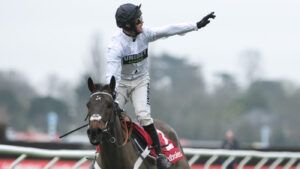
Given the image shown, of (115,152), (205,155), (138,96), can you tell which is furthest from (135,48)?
(205,155)

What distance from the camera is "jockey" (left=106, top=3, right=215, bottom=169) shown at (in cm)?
898

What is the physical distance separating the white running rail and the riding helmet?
239 cm

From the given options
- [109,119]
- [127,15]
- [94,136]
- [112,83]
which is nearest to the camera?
[94,136]

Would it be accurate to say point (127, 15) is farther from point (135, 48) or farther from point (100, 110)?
point (100, 110)

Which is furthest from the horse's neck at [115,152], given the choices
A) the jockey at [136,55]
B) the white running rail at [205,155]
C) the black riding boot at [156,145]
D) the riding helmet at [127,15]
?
the white running rail at [205,155]

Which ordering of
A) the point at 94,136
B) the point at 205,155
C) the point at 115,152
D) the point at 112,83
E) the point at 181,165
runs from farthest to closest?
1. the point at 205,155
2. the point at 181,165
3. the point at 115,152
4. the point at 112,83
5. the point at 94,136

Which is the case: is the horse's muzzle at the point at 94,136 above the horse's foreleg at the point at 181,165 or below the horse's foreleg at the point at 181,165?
above

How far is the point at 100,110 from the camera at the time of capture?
8.04m

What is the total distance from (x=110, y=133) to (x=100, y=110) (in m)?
0.49

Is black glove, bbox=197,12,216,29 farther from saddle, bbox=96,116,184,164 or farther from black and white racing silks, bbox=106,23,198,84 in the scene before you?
saddle, bbox=96,116,184,164

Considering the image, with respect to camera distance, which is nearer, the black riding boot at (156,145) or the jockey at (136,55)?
the jockey at (136,55)

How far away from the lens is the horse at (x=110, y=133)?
7930mm

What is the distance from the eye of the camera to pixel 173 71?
7581cm

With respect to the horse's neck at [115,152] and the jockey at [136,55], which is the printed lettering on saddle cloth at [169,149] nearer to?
the jockey at [136,55]
